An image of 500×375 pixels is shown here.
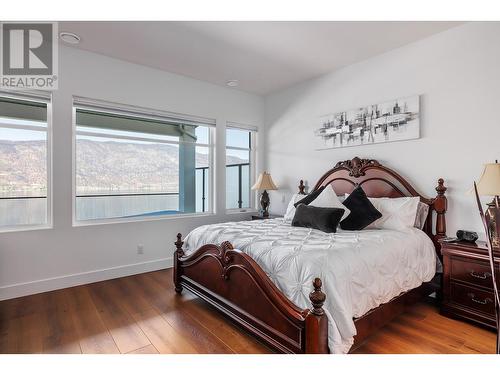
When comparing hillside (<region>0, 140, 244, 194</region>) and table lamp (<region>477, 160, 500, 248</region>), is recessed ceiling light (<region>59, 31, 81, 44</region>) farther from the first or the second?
table lamp (<region>477, 160, 500, 248</region>)

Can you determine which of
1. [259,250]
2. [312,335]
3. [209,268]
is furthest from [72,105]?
[312,335]

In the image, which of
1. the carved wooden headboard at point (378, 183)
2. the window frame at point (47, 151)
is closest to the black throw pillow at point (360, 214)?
the carved wooden headboard at point (378, 183)

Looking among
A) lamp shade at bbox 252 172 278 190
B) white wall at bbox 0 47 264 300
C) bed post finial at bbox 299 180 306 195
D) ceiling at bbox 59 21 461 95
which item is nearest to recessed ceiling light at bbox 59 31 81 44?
ceiling at bbox 59 21 461 95

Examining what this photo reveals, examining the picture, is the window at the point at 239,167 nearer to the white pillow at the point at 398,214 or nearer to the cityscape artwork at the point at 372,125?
the cityscape artwork at the point at 372,125

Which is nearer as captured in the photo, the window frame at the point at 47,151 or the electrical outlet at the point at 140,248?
the window frame at the point at 47,151

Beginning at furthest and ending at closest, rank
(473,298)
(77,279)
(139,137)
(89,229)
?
(139,137)
(89,229)
(77,279)
(473,298)

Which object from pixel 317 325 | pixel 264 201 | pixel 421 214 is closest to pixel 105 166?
pixel 264 201

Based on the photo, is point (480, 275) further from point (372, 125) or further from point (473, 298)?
point (372, 125)

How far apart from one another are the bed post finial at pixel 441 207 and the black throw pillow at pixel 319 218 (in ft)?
3.16

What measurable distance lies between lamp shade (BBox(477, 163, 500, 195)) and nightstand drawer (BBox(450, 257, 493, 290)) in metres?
0.58

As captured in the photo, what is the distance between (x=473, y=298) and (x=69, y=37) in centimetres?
462

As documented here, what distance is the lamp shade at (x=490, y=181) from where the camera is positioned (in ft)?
7.45

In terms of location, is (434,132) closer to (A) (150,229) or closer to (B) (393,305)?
(B) (393,305)

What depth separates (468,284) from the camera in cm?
241
